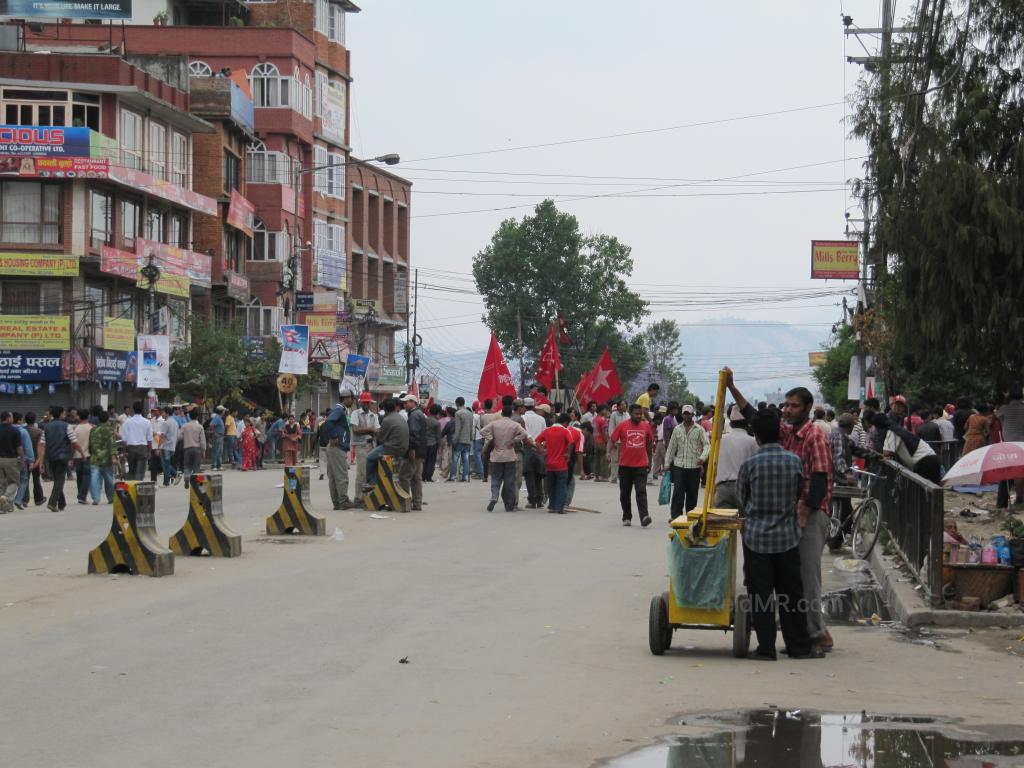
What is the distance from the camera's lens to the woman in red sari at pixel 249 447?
4416cm

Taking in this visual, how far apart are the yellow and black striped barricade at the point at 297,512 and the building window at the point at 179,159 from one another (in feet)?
126

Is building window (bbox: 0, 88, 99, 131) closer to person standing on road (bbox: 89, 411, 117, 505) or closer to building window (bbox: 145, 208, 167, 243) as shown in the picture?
building window (bbox: 145, 208, 167, 243)

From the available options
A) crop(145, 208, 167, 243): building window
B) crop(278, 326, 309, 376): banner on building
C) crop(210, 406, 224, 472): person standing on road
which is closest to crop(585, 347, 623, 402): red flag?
crop(210, 406, 224, 472): person standing on road

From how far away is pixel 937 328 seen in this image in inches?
671

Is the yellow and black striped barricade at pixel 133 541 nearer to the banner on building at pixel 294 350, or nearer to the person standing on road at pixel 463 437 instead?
the person standing on road at pixel 463 437

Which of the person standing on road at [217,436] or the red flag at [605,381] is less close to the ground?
the red flag at [605,381]

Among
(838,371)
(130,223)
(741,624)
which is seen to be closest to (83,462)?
(741,624)

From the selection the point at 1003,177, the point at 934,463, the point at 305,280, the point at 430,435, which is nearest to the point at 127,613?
the point at 934,463

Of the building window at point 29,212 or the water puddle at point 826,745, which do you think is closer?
the water puddle at point 826,745

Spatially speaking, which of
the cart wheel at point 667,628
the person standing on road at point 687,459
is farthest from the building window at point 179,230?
the cart wheel at point 667,628

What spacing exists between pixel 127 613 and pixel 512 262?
9207cm

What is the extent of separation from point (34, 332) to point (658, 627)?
3938 cm

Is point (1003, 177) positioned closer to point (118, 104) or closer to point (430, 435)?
point (430, 435)

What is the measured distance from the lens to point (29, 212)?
154 ft
